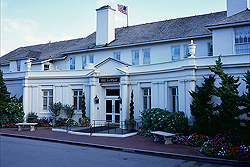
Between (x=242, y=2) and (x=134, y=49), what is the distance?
952 centimetres

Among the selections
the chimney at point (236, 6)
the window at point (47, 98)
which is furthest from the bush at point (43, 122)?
the chimney at point (236, 6)

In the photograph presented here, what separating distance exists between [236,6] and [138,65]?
28.3 feet

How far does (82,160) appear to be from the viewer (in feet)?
35.1

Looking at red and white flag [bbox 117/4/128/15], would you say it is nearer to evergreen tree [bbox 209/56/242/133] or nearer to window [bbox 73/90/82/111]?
window [bbox 73/90/82/111]

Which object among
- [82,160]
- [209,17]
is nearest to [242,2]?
[209,17]

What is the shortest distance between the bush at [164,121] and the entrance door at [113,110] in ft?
11.8

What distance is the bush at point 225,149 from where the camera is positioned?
1088 cm

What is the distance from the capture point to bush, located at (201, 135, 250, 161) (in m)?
10.9

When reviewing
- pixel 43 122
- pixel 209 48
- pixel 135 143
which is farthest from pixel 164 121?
pixel 43 122

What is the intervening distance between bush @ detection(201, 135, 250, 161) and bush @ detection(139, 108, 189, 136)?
3.05 m

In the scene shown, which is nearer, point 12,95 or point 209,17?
point 209,17

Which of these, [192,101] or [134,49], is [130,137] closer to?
[192,101]

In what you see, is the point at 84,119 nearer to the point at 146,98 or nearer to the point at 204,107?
the point at 146,98

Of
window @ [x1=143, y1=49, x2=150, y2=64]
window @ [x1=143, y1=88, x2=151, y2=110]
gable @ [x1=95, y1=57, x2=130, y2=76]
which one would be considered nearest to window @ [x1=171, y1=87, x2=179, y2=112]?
window @ [x1=143, y1=88, x2=151, y2=110]
